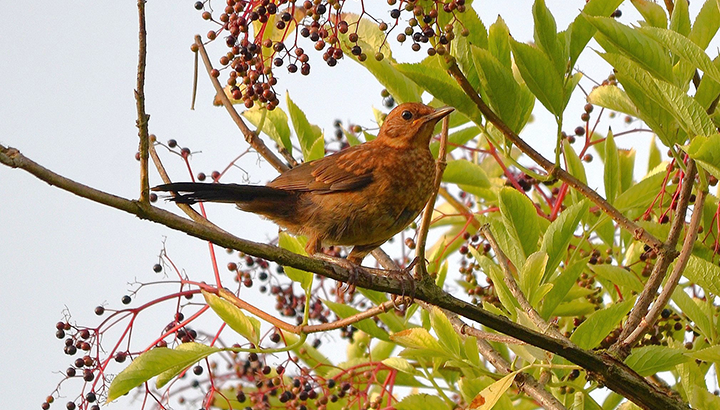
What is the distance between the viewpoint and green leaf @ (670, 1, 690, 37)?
300 centimetres

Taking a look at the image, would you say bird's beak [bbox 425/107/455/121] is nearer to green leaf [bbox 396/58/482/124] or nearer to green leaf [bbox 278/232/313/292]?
green leaf [bbox 396/58/482/124]

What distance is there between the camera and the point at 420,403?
10.2 feet

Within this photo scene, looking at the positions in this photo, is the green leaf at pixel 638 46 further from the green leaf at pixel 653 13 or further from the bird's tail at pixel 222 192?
the bird's tail at pixel 222 192

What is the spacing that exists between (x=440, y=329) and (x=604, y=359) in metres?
0.53

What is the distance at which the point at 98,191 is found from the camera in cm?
198

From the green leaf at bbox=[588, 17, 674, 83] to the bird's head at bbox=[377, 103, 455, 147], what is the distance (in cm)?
174

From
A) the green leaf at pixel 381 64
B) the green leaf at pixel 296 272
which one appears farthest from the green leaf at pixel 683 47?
the green leaf at pixel 296 272

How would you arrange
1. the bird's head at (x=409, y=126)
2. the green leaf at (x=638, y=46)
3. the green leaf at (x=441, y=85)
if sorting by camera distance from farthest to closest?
the bird's head at (x=409, y=126)
the green leaf at (x=441, y=85)
the green leaf at (x=638, y=46)

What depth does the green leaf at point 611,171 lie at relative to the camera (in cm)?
351

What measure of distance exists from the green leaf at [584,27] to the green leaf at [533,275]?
2.37ft

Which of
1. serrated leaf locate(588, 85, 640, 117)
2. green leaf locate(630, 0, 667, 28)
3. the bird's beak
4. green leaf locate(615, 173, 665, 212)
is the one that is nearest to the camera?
green leaf locate(630, 0, 667, 28)

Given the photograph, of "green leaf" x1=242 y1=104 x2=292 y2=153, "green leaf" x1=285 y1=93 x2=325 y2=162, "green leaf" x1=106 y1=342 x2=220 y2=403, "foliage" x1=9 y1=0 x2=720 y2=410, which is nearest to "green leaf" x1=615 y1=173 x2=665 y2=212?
"foliage" x1=9 y1=0 x2=720 y2=410

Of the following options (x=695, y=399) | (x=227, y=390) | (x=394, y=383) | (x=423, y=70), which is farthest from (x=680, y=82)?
(x=227, y=390)

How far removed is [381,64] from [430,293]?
1.05 meters
